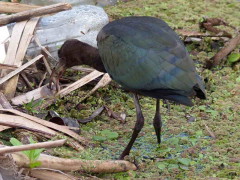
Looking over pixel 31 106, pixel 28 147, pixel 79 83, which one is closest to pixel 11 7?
pixel 79 83

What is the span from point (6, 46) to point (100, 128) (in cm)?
159

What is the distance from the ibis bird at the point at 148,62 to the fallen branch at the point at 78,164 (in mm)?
354

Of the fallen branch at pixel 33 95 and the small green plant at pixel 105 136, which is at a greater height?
the fallen branch at pixel 33 95

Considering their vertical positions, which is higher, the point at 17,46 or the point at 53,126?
the point at 17,46

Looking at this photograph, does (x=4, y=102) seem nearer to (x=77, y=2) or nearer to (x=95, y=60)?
(x=95, y=60)

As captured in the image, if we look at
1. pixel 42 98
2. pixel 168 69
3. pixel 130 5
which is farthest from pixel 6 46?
pixel 130 5

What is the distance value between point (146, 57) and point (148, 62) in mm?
57

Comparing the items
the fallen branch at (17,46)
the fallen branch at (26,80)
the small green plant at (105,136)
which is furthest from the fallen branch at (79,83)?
the small green plant at (105,136)

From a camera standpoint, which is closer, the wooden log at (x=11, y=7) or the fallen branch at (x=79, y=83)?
the fallen branch at (x=79, y=83)

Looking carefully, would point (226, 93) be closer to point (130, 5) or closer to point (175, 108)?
point (175, 108)

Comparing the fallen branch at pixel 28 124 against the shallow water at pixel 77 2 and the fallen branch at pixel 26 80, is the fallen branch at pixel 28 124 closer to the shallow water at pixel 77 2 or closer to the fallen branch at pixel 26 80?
the fallen branch at pixel 26 80

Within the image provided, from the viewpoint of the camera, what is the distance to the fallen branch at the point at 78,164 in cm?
449

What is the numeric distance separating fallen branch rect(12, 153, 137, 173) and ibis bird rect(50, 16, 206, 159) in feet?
1.16

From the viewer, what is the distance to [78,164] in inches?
190
